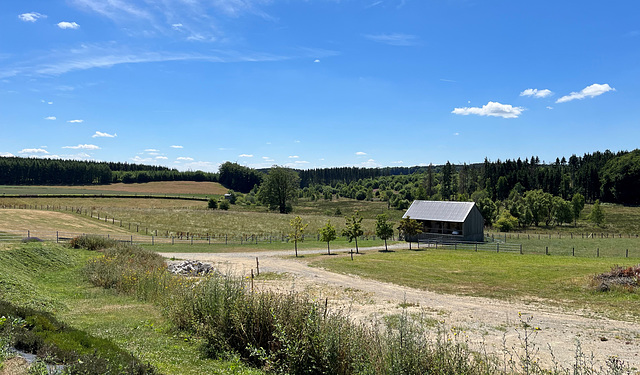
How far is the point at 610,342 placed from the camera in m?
11.8

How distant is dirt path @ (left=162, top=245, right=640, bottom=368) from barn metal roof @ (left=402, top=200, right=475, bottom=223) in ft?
101

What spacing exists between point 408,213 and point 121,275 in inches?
1695

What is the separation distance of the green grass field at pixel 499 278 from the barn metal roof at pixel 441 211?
15.4 m

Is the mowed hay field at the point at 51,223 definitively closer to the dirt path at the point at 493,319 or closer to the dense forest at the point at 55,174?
the dirt path at the point at 493,319

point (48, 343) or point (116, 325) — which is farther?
point (116, 325)

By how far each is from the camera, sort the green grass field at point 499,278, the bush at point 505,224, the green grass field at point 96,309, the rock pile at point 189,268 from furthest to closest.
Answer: the bush at point 505,224 < the rock pile at point 189,268 < the green grass field at point 499,278 < the green grass field at point 96,309

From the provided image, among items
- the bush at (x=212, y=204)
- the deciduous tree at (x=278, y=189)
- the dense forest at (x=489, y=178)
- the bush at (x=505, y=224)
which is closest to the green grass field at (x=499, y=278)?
the bush at (x=505, y=224)

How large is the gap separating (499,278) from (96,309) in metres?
21.6

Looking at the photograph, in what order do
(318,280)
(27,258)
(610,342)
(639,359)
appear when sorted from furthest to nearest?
(318,280) → (27,258) → (610,342) → (639,359)

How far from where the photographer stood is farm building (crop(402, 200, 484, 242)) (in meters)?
50.2

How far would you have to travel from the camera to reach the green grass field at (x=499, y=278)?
57.0 ft

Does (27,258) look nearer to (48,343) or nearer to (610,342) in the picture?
(48,343)

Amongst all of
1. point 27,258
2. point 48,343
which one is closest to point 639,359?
point 48,343

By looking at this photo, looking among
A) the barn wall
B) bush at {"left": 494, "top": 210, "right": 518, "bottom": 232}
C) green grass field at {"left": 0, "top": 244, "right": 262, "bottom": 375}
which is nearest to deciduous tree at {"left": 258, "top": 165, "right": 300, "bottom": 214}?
bush at {"left": 494, "top": 210, "right": 518, "bottom": 232}
